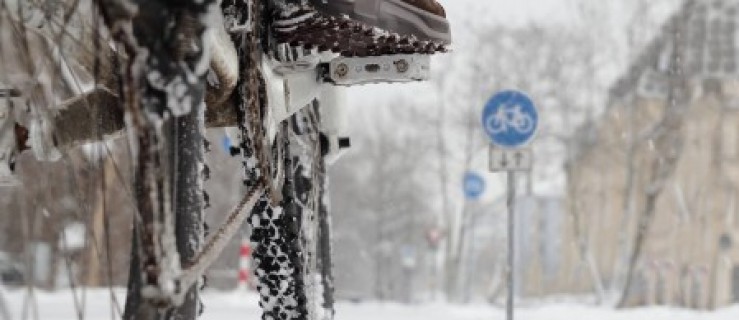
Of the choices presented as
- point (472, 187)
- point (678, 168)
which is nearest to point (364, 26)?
point (472, 187)

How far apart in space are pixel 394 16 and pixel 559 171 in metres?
38.4

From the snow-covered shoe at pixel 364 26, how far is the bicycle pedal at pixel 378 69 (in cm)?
3

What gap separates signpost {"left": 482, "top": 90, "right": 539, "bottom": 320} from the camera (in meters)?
9.99

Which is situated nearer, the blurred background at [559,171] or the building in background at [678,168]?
the blurred background at [559,171]

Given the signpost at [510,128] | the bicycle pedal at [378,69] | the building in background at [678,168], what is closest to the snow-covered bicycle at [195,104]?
the bicycle pedal at [378,69]

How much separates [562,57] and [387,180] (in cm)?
2236

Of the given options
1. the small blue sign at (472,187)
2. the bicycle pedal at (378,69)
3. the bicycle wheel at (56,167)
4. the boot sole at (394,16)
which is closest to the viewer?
the bicycle wheel at (56,167)

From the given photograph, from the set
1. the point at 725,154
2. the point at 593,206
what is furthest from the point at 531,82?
the point at 593,206

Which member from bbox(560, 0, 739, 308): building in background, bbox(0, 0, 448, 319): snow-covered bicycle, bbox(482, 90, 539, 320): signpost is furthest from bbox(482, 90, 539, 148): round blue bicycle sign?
bbox(560, 0, 739, 308): building in background

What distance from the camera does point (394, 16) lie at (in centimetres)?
352

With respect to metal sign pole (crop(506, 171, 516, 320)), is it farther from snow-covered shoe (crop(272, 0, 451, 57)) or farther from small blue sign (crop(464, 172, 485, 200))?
small blue sign (crop(464, 172, 485, 200))

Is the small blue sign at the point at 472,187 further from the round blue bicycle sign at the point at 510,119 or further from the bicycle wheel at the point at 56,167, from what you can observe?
the bicycle wheel at the point at 56,167

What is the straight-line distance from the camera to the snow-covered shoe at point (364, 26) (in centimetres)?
323

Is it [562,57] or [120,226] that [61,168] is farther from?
[562,57]
